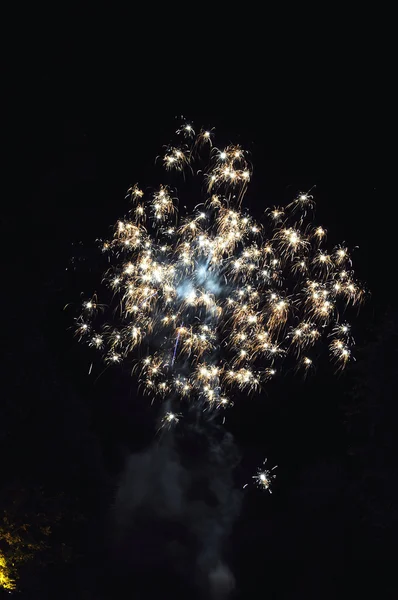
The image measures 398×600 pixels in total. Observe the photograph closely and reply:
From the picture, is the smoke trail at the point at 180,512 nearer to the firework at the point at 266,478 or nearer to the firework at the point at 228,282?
the firework at the point at 266,478

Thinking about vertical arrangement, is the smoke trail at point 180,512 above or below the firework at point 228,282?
below

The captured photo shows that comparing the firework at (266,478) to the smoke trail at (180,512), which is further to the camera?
the firework at (266,478)

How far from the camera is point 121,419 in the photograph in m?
16.4

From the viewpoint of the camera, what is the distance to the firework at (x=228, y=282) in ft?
40.8

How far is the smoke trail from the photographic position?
562 inches

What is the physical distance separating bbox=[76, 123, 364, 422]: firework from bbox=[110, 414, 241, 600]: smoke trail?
5.77 metres

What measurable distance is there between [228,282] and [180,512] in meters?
8.83

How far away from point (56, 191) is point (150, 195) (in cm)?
286

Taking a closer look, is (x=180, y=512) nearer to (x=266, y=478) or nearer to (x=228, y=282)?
(x=266, y=478)

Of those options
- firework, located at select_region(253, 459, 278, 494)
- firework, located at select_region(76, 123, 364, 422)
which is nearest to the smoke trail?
firework, located at select_region(253, 459, 278, 494)

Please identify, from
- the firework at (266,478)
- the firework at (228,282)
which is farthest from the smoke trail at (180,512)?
the firework at (228,282)

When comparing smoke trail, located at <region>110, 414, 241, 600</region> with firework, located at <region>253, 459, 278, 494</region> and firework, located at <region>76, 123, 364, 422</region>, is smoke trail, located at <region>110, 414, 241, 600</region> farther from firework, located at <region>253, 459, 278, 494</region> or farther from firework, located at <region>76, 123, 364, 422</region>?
firework, located at <region>76, 123, 364, 422</region>

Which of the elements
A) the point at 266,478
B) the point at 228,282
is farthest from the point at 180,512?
the point at 228,282

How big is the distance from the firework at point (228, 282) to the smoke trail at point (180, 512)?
18.9 ft
